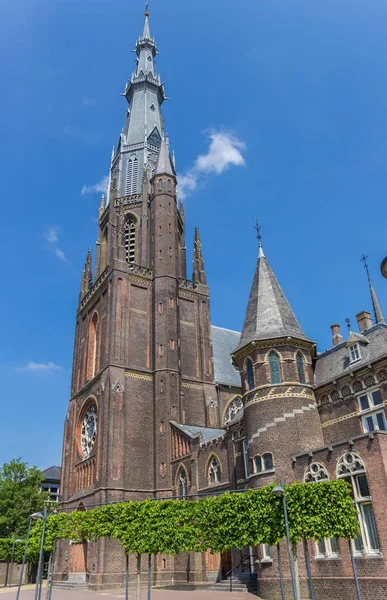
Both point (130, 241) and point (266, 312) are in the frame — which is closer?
point (266, 312)

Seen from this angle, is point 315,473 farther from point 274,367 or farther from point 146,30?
point 146,30

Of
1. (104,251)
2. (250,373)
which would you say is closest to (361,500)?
(250,373)

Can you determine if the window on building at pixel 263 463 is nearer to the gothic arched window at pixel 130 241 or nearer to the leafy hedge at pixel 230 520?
the leafy hedge at pixel 230 520

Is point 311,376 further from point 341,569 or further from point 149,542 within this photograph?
point 149,542

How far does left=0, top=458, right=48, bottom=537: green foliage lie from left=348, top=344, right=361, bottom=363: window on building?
39222mm

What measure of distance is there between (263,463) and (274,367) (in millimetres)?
5368

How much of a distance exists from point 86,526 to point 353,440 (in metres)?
14.6

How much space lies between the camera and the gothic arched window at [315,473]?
2407 cm

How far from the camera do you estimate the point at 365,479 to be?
71.6 ft

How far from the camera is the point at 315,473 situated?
24.6m

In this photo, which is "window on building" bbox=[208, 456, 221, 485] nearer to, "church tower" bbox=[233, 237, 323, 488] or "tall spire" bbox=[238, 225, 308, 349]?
"church tower" bbox=[233, 237, 323, 488]

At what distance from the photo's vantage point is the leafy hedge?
19547 mm

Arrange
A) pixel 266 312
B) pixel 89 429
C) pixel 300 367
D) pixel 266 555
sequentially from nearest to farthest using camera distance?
pixel 266 555 → pixel 300 367 → pixel 266 312 → pixel 89 429

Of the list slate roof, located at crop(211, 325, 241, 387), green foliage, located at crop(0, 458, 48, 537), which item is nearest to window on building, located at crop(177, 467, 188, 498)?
slate roof, located at crop(211, 325, 241, 387)
